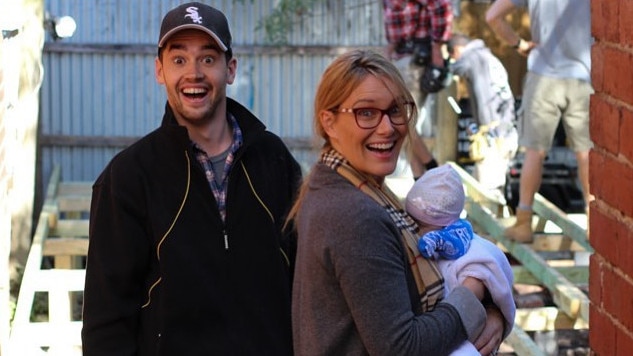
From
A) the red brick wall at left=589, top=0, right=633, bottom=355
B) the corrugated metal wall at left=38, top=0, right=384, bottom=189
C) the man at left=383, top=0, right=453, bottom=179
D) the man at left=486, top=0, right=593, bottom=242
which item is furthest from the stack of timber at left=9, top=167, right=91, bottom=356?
the red brick wall at left=589, top=0, right=633, bottom=355

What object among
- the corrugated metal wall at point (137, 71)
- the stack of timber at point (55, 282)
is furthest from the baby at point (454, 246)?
the corrugated metal wall at point (137, 71)

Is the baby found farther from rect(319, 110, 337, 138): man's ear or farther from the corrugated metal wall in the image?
the corrugated metal wall

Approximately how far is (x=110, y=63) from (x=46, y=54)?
60 cm

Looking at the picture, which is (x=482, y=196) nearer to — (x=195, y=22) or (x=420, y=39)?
(x=420, y=39)

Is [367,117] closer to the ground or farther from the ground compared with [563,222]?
farther from the ground

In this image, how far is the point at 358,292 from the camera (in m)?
3.09

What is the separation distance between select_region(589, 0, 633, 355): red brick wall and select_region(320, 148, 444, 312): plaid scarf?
0.45 m

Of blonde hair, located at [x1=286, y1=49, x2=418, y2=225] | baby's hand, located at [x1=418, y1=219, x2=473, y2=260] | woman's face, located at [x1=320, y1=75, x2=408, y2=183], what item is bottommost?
baby's hand, located at [x1=418, y1=219, x2=473, y2=260]

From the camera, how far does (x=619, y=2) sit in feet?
10.8

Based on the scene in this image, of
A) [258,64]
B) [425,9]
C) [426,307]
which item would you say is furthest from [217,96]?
[258,64]

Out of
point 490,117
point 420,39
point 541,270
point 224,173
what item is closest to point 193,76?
point 224,173

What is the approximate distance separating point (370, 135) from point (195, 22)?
1.13 m

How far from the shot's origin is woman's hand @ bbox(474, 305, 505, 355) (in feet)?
10.9

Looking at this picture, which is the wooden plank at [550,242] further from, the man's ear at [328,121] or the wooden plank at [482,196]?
the man's ear at [328,121]
